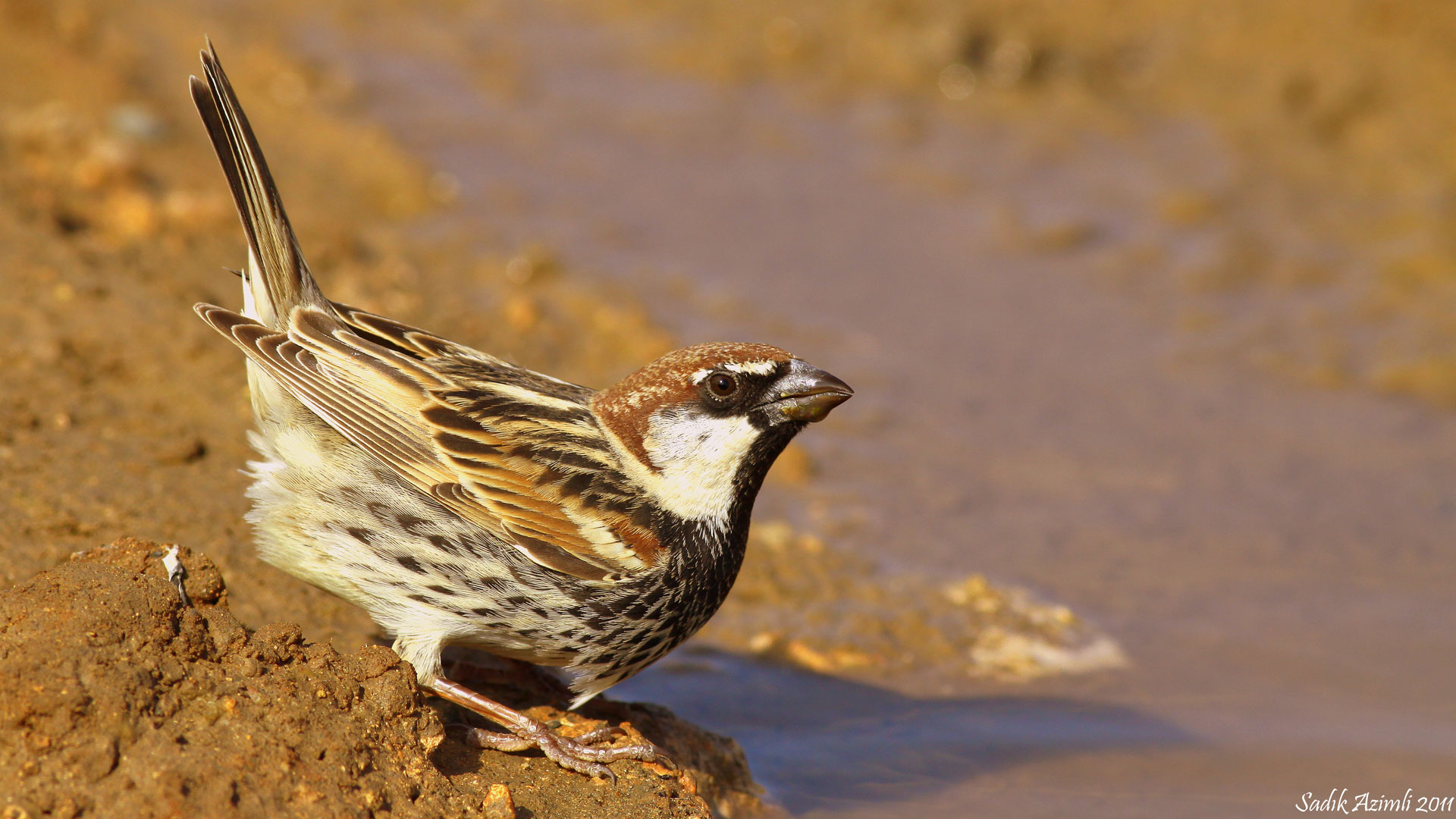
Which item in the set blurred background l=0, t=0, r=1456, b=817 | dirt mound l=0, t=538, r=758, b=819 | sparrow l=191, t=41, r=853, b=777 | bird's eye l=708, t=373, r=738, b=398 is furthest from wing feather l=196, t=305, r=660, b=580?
blurred background l=0, t=0, r=1456, b=817

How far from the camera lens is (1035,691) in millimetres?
6273

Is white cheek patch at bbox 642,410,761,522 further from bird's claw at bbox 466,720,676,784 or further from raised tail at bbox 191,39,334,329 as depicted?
raised tail at bbox 191,39,334,329

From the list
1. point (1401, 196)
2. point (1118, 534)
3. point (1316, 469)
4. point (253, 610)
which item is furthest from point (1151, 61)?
point (253, 610)

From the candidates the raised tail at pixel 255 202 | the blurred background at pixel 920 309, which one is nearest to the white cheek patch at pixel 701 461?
the blurred background at pixel 920 309

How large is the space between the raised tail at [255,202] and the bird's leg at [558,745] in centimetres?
182

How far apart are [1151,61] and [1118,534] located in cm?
566

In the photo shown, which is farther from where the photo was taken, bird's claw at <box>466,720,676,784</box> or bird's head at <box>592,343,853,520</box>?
bird's head at <box>592,343,853,520</box>

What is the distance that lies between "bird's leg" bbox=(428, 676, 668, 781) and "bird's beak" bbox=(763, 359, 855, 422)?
4.15 ft

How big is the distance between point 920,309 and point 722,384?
4.68m

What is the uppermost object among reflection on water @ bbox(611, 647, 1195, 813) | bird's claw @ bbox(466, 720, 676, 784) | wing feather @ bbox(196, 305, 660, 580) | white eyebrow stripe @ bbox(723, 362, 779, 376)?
white eyebrow stripe @ bbox(723, 362, 779, 376)

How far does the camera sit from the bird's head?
192 inches

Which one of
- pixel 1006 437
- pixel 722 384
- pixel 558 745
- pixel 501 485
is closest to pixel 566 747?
pixel 558 745

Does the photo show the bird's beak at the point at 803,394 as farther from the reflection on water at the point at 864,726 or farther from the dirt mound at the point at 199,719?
the reflection on water at the point at 864,726

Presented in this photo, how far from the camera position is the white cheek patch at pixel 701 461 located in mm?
4934
